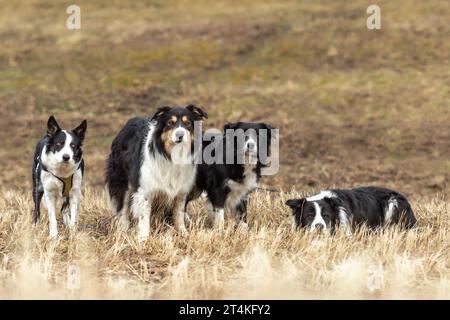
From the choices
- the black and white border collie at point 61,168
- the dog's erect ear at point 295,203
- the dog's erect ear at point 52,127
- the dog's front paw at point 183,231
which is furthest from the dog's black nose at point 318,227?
the dog's erect ear at point 52,127

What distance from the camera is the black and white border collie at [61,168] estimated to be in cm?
930

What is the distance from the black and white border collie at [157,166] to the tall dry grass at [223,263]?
0.90ft

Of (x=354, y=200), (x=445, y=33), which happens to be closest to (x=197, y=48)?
(x=445, y=33)

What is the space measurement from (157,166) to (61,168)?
121 cm

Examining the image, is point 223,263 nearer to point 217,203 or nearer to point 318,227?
point 318,227

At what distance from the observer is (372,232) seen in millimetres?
9227

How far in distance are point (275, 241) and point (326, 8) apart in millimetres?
30535

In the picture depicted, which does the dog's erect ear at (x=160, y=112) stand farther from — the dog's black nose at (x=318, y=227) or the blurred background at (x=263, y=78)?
the blurred background at (x=263, y=78)

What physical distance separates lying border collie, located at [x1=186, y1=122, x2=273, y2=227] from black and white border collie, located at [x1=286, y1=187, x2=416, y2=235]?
0.66m

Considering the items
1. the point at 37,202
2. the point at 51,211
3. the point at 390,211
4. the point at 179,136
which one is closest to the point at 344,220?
the point at 390,211

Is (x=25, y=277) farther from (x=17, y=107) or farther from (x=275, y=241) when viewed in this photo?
(x=17, y=107)

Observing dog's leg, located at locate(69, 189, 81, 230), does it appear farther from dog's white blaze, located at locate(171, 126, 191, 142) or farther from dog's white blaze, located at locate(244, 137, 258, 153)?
dog's white blaze, located at locate(244, 137, 258, 153)

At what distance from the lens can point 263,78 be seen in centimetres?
3002

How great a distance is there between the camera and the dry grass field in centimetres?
751
